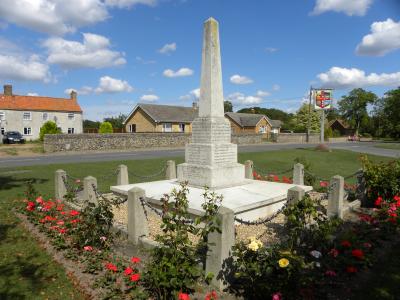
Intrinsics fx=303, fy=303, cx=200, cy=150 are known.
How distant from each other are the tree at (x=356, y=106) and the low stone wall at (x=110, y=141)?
253ft

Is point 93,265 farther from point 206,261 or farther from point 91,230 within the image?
point 206,261

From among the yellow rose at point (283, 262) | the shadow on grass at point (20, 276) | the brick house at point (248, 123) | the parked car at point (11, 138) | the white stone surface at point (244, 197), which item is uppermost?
the brick house at point (248, 123)

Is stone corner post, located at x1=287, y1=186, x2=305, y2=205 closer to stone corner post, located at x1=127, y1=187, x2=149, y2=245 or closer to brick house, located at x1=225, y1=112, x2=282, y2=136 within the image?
stone corner post, located at x1=127, y1=187, x2=149, y2=245

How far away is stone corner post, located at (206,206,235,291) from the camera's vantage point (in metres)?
4.24

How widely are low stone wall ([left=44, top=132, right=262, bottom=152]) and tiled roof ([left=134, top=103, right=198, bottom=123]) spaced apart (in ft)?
39.0

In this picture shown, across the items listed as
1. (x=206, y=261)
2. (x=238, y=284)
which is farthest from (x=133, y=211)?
(x=238, y=284)

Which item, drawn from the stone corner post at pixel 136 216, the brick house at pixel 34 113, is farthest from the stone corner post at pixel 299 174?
the brick house at pixel 34 113

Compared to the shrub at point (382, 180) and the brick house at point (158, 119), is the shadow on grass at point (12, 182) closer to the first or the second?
the shrub at point (382, 180)

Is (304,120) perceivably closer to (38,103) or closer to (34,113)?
(38,103)

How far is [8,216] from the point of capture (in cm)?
780

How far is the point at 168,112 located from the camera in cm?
5156

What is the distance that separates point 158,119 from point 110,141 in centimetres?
1740

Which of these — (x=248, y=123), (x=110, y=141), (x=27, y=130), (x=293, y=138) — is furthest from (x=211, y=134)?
(x=248, y=123)

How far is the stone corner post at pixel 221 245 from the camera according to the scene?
13.9 ft
